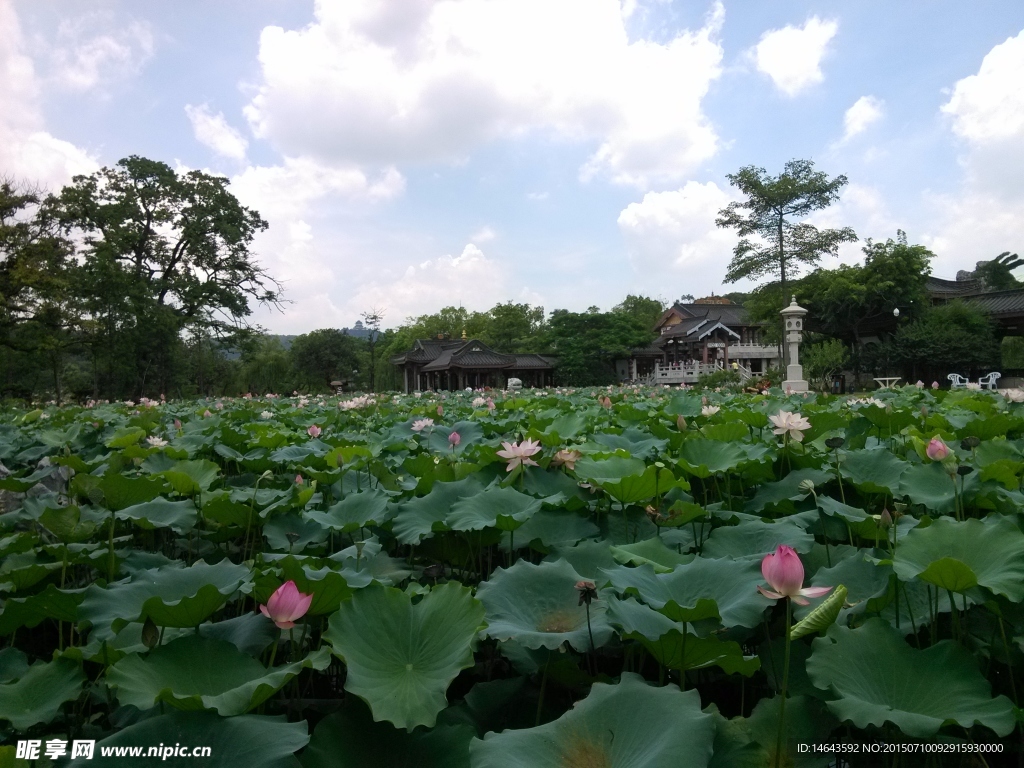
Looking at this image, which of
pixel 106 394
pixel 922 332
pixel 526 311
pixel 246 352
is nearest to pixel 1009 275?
pixel 922 332

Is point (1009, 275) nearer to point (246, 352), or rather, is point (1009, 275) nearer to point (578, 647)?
point (246, 352)

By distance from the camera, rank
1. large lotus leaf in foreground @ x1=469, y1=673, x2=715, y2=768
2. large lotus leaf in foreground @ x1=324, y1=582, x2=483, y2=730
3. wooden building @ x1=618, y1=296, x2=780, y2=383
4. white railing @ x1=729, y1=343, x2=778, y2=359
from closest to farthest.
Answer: large lotus leaf in foreground @ x1=469, y1=673, x2=715, y2=768 < large lotus leaf in foreground @ x1=324, y1=582, x2=483, y2=730 < wooden building @ x1=618, y1=296, x2=780, y2=383 < white railing @ x1=729, y1=343, x2=778, y2=359

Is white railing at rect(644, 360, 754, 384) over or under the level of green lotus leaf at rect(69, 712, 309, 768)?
over

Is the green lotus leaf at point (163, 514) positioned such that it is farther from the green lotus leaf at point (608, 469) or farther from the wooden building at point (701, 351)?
the wooden building at point (701, 351)

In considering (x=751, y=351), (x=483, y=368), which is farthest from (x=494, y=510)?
(x=751, y=351)

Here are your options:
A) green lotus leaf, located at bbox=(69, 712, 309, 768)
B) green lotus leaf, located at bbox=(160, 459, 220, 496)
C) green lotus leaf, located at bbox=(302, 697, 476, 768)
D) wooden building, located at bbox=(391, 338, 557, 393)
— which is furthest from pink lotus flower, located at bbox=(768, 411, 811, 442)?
wooden building, located at bbox=(391, 338, 557, 393)

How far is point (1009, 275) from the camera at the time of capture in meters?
38.6

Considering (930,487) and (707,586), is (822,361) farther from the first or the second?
(707,586)

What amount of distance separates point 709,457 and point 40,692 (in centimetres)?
140

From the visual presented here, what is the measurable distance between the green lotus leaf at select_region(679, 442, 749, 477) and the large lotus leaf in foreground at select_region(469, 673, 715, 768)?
2.87ft

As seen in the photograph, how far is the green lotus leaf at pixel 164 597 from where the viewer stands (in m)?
0.90

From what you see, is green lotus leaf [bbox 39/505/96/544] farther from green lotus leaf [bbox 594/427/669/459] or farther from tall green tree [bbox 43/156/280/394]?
tall green tree [bbox 43/156/280/394]

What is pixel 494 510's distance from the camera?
4.22 ft

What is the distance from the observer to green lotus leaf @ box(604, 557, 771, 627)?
861 millimetres
